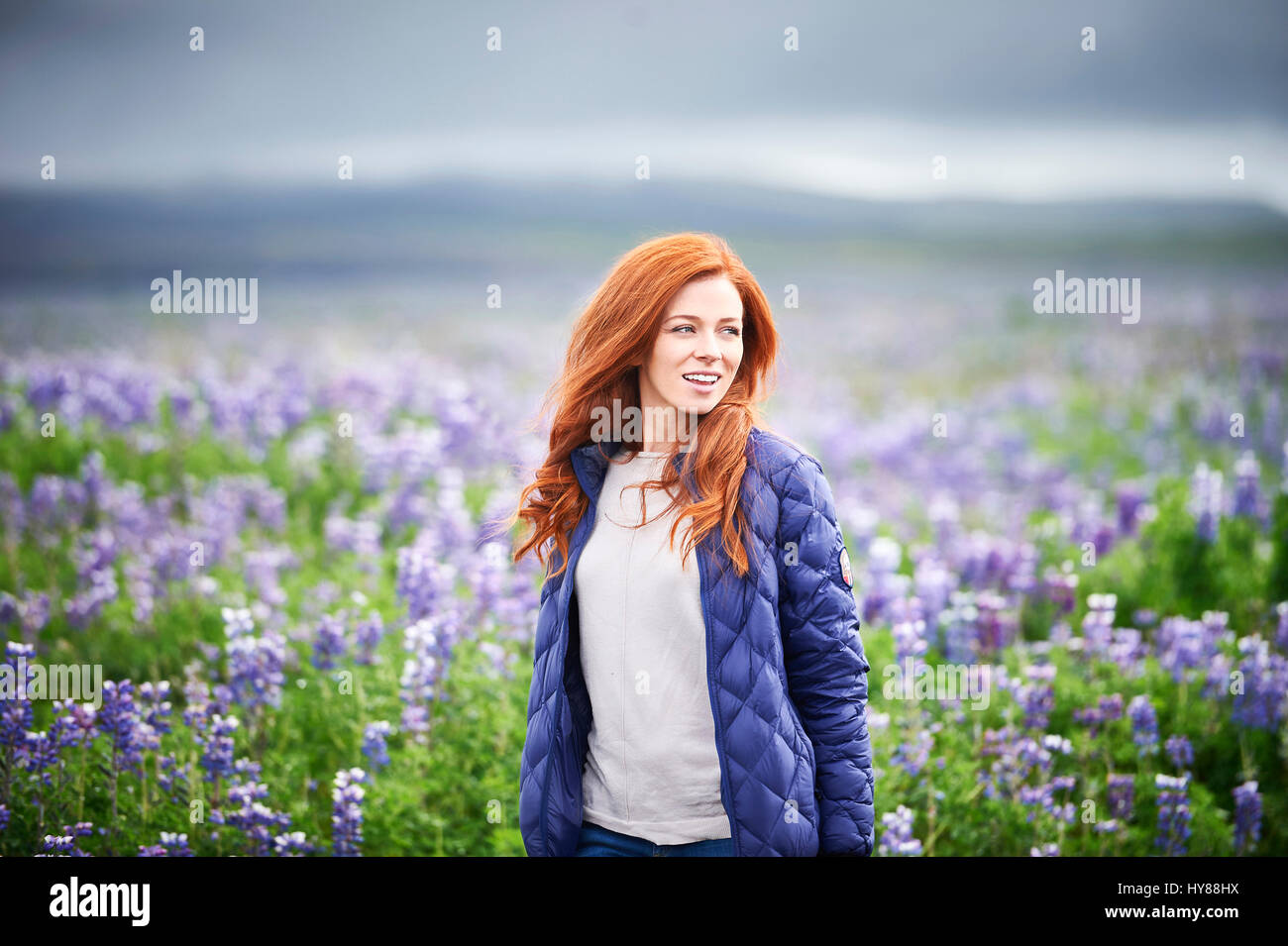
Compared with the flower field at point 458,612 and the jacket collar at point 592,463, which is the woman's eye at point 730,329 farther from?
the flower field at point 458,612

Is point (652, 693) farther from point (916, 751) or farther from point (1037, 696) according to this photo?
point (1037, 696)

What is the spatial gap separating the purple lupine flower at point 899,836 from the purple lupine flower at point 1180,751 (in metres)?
1.29

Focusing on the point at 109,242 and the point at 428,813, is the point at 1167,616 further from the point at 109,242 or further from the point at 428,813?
the point at 109,242

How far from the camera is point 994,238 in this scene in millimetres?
15789

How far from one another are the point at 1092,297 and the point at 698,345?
11.6 metres

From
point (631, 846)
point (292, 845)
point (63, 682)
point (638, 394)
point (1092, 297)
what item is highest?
point (1092, 297)

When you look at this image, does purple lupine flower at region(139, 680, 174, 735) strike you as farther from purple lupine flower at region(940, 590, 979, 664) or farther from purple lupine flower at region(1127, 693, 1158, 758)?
purple lupine flower at region(1127, 693, 1158, 758)

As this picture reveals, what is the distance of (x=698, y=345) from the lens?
110 inches

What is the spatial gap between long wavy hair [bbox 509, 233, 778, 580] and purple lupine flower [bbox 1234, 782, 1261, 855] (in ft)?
8.99

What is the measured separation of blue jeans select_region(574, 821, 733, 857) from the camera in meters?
2.64

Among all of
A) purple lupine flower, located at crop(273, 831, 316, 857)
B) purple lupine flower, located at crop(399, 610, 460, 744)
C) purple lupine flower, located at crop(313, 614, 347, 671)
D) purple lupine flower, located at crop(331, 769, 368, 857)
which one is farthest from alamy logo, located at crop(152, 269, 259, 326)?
purple lupine flower, located at crop(331, 769, 368, 857)

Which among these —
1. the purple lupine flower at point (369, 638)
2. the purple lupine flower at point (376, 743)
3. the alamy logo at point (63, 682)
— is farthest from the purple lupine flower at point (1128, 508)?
the alamy logo at point (63, 682)

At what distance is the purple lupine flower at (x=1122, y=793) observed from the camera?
4066 millimetres

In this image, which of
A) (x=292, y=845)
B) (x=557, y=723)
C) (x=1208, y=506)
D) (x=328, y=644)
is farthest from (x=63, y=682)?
(x=1208, y=506)
